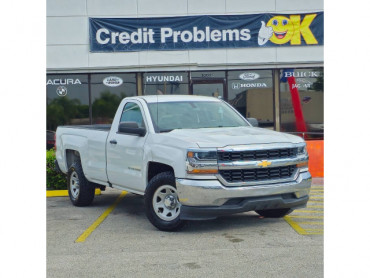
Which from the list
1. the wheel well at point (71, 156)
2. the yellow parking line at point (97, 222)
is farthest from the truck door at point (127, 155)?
the wheel well at point (71, 156)

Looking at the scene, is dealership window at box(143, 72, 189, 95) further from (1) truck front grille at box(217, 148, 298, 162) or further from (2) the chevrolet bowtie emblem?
(2) the chevrolet bowtie emblem

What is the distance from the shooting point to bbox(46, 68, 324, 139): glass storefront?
7707mm

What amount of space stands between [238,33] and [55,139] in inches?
154

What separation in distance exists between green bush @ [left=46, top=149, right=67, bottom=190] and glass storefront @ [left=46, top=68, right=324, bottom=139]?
2029 mm

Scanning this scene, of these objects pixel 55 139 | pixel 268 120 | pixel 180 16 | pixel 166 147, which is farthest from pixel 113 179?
pixel 180 16

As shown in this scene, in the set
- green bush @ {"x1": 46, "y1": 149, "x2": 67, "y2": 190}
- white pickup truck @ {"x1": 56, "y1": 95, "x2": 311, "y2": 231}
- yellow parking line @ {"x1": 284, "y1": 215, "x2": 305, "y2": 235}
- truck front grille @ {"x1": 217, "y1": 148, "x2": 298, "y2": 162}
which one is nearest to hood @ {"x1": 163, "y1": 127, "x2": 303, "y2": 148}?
white pickup truck @ {"x1": 56, "y1": 95, "x2": 311, "y2": 231}

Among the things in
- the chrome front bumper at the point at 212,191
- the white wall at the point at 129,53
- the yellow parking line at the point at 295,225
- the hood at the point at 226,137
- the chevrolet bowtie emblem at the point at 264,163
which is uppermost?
the white wall at the point at 129,53

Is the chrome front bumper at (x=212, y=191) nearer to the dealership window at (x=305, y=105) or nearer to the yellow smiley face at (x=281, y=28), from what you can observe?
the dealership window at (x=305, y=105)

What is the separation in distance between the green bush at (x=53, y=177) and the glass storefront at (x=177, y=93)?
6.66 ft

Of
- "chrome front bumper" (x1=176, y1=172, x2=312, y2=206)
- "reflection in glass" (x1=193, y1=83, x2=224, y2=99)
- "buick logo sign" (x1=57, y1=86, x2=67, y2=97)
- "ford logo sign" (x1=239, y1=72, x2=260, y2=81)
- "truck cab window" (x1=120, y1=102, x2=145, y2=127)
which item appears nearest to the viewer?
"chrome front bumper" (x1=176, y1=172, x2=312, y2=206)

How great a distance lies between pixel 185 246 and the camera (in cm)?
598

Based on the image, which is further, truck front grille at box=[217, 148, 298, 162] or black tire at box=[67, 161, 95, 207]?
black tire at box=[67, 161, 95, 207]

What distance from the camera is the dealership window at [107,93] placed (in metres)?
7.72

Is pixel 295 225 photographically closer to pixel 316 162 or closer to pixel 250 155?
pixel 250 155
